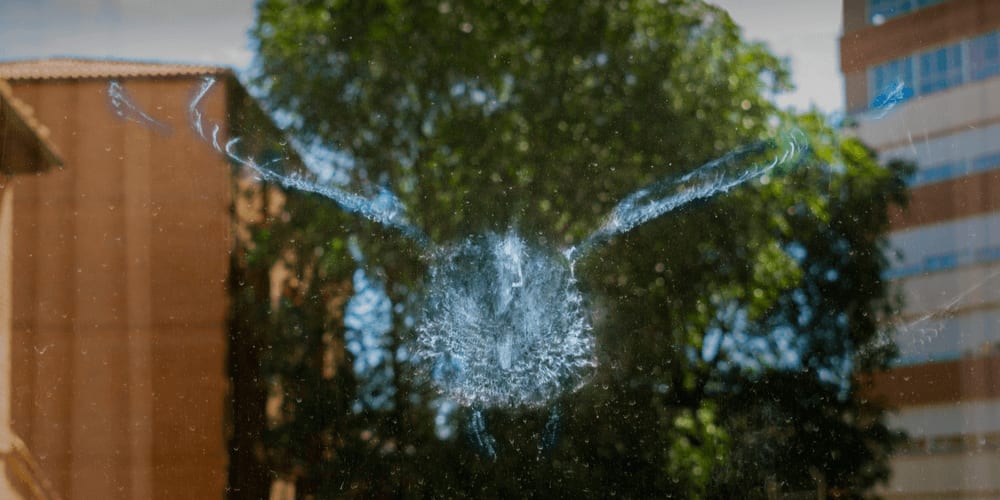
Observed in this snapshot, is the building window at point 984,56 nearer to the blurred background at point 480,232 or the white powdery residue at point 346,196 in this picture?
the blurred background at point 480,232

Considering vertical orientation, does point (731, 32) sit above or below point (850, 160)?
above

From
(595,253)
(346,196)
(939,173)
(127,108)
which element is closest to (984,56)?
(939,173)

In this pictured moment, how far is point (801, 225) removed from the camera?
4.12 feet

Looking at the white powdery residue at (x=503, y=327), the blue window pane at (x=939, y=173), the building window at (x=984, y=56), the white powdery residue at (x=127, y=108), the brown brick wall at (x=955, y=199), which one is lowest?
the white powdery residue at (x=503, y=327)

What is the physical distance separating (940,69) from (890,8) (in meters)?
0.12

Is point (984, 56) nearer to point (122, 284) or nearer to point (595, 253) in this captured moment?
point (595, 253)

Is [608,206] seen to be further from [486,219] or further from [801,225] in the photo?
[801,225]

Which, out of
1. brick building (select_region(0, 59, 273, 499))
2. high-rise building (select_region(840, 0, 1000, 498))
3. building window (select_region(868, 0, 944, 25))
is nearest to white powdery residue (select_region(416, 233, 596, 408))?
brick building (select_region(0, 59, 273, 499))

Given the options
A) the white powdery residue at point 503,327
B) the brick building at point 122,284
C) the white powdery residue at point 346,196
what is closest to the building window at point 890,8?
the white powdery residue at point 503,327

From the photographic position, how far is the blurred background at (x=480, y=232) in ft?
4.01

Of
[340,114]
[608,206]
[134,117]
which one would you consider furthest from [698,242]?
[134,117]

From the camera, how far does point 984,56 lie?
50.3 inches

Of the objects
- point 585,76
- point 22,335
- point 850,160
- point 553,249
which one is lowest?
point 22,335

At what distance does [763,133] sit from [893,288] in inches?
11.4
